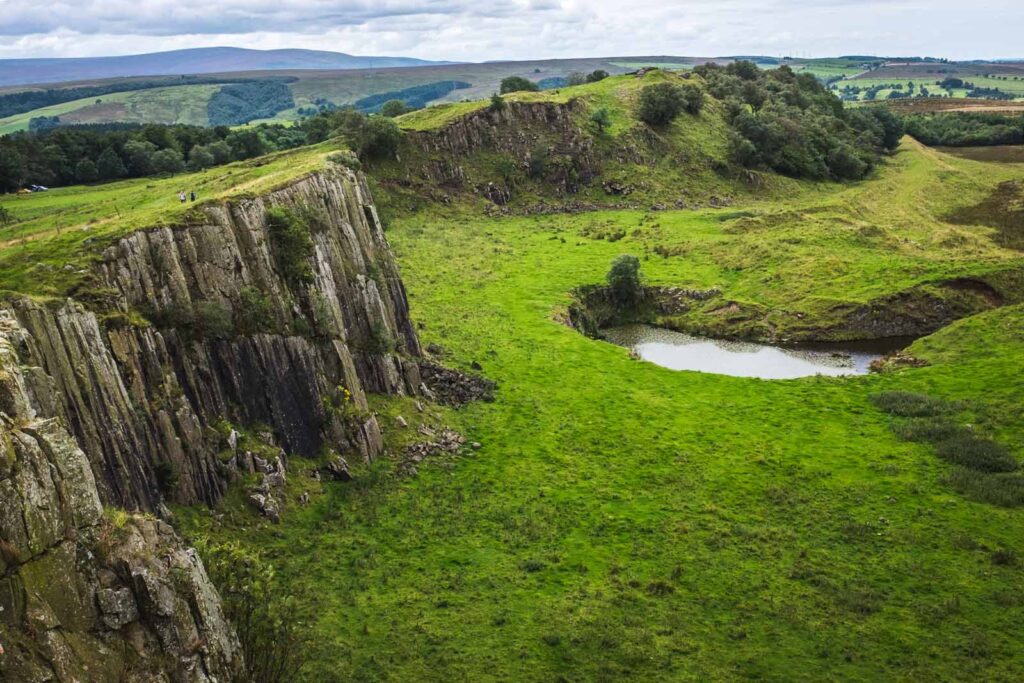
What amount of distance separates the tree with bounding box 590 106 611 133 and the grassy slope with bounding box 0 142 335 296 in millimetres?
83528

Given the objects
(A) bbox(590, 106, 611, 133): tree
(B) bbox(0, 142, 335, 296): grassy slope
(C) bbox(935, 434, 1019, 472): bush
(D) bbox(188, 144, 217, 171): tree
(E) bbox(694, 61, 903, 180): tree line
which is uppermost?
(B) bbox(0, 142, 335, 296): grassy slope

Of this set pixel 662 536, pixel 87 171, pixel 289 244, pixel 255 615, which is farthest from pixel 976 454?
pixel 87 171

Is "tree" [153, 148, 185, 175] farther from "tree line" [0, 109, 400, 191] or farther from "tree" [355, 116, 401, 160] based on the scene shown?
"tree" [355, 116, 401, 160]

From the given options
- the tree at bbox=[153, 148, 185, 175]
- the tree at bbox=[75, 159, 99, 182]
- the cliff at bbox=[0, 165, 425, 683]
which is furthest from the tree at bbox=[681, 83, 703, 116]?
the cliff at bbox=[0, 165, 425, 683]

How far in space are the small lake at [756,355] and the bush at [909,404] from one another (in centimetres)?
914

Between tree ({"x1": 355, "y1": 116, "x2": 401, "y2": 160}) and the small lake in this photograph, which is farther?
tree ({"x1": 355, "y1": 116, "x2": 401, "y2": 160})

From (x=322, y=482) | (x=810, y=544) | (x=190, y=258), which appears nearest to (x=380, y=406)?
(x=322, y=482)

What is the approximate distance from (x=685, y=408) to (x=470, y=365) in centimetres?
1775

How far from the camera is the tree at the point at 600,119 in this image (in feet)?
458

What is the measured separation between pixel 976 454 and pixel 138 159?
3647 inches

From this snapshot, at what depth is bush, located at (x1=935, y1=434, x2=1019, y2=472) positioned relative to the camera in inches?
1890

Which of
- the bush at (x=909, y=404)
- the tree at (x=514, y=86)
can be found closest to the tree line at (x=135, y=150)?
the tree at (x=514, y=86)

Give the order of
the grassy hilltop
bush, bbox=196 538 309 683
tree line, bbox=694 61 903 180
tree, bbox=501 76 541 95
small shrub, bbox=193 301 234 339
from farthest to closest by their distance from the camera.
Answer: tree, bbox=501 76 541 95 → tree line, bbox=694 61 903 180 → small shrub, bbox=193 301 234 339 → the grassy hilltop → bush, bbox=196 538 309 683

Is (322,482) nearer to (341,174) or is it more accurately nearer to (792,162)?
(341,174)
